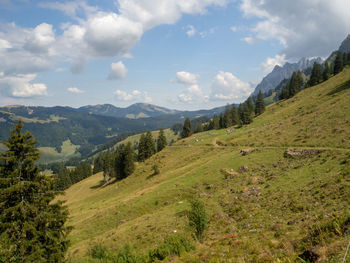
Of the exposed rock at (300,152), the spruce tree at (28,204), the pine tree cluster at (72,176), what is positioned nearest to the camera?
the spruce tree at (28,204)

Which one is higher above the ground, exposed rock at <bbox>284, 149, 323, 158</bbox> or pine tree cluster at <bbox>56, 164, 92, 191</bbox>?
exposed rock at <bbox>284, 149, 323, 158</bbox>

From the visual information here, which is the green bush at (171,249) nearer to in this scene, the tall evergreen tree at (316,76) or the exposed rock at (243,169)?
the exposed rock at (243,169)

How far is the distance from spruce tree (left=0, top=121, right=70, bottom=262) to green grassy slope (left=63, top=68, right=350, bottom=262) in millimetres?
6907

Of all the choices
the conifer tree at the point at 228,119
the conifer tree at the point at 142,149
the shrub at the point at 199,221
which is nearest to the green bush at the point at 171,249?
the shrub at the point at 199,221

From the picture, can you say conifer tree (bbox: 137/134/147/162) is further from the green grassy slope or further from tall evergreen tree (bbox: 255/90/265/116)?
tall evergreen tree (bbox: 255/90/265/116)

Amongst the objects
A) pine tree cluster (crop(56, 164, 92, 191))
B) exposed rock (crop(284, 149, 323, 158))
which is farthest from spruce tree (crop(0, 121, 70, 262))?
pine tree cluster (crop(56, 164, 92, 191))

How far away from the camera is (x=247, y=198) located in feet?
85.0

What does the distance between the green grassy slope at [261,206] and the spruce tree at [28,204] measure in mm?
6907

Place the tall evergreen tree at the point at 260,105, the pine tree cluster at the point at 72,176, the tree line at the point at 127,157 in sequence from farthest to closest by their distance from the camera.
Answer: the pine tree cluster at the point at 72,176 → the tall evergreen tree at the point at 260,105 → the tree line at the point at 127,157

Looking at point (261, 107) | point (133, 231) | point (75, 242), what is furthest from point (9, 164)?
point (261, 107)

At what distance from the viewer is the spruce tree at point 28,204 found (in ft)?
48.3

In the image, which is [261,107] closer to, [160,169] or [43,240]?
[160,169]

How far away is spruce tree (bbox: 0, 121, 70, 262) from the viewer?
14.7m

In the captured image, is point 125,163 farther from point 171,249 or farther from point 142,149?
point 171,249
